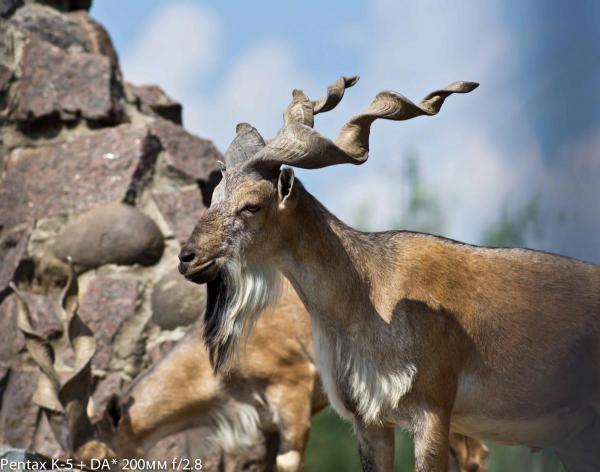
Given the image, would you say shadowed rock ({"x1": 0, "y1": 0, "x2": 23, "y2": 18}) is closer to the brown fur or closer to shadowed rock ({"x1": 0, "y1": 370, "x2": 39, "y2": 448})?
shadowed rock ({"x1": 0, "y1": 370, "x2": 39, "y2": 448})

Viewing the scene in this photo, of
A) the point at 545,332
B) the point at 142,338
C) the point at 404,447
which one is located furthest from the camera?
the point at 404,447

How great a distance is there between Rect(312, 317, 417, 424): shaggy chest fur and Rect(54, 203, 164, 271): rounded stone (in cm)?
364

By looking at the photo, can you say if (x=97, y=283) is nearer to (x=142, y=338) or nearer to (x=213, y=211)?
(x=142, y=338)

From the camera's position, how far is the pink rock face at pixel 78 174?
809cm

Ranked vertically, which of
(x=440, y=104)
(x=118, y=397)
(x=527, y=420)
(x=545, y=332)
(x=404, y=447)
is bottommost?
(x=404, y=447)

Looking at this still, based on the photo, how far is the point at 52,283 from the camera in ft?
26.1

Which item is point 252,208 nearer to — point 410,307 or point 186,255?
point 186,255

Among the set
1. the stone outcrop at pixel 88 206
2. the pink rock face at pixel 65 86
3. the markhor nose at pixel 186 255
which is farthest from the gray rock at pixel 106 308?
the markhor nose at pixel 186 255

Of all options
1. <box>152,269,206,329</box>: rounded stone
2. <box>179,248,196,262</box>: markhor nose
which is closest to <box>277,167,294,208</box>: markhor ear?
<box>179,248,196,262</box>: markhor nose

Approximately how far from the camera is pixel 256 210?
4.32m

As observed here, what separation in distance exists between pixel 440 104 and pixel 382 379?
4.15ft

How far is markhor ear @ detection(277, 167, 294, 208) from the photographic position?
170 inches

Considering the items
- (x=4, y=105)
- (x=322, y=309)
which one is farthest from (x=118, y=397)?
(x=4, y=105)

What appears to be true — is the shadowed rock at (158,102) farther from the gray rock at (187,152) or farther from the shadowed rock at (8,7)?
the shadowed rock at (8,7)
